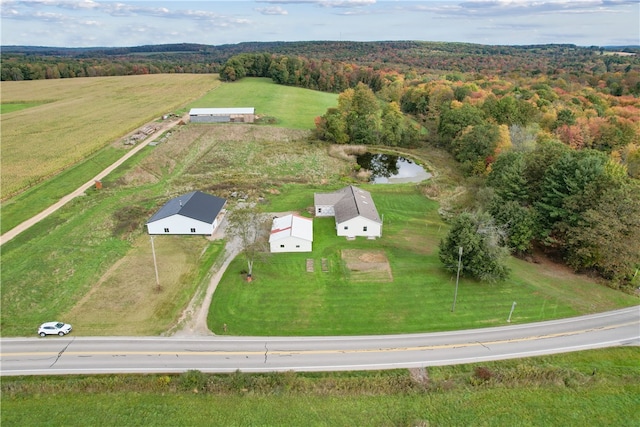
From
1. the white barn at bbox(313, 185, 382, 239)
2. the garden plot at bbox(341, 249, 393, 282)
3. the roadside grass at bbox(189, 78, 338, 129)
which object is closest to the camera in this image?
the garden plot at bbox(341, 249, 393, 282)

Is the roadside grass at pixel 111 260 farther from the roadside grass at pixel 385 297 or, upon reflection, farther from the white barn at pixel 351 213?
the white barn at pixel 351 213

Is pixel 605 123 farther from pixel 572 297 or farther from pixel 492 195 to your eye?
pixel 572 297

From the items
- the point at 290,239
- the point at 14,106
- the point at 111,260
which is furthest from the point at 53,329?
the point at 14,106

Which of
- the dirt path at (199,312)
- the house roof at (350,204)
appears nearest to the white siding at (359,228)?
the house roof at (350,204)

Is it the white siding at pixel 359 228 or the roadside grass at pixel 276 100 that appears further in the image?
the roadside grass at pixel 276 100

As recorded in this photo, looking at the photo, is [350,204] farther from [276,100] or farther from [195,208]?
[276,100]

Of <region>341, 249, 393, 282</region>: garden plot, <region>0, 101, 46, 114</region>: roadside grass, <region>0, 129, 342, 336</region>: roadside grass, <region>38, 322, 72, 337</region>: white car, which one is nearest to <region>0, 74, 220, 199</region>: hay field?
<region>0, 101, 46, 114</region>: roadside grass

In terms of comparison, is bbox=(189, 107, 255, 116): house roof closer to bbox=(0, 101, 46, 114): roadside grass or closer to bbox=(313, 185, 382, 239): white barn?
bbox=(0, 101, 46, 114): roadside grass
